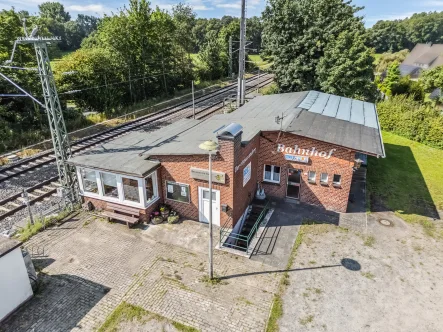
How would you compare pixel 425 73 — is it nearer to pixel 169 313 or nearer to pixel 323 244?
pixel 323 244

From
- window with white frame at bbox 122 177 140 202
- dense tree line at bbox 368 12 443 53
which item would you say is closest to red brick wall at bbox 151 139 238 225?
window with white frame at bbox 122 177 140 202

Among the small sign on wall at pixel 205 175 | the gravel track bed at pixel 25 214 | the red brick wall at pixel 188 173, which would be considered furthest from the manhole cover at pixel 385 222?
the gravel track bed at pixel 25 214

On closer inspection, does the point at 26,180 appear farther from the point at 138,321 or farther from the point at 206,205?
the point at 138,321

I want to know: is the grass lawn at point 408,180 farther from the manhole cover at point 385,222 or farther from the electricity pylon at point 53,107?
the electricity pylon at point 53,107

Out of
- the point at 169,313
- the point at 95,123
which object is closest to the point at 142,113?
the point at 95,123

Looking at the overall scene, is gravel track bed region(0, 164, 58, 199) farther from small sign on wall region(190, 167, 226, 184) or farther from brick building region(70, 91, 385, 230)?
small sign on wall region(190, 167, 226, 184)
